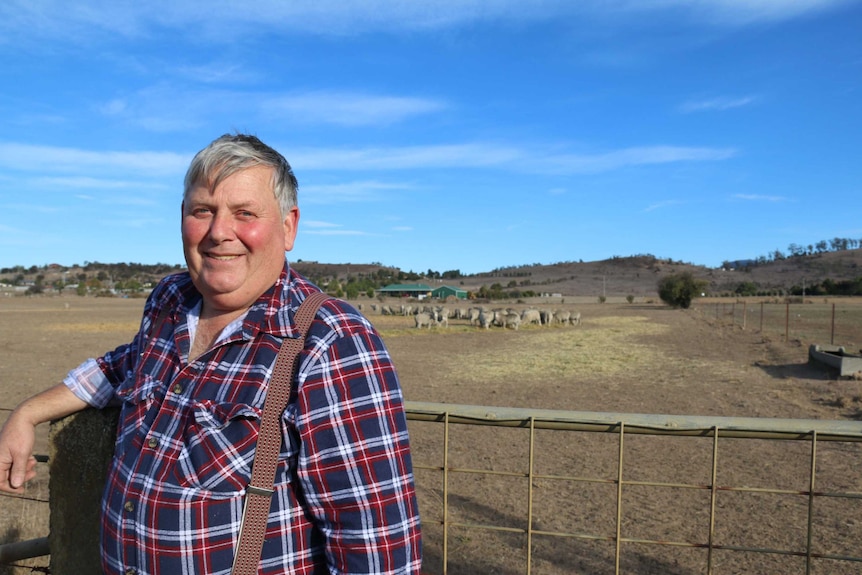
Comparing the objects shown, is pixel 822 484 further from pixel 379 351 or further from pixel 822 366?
pixel 822 366

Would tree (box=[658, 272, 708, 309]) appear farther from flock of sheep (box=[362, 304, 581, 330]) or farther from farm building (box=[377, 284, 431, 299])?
farm building (box=[377, 284, 431, 299])

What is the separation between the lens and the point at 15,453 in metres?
2.04

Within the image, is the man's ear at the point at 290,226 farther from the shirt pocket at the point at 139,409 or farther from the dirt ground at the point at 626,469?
the dirt ground at the point at 626,469

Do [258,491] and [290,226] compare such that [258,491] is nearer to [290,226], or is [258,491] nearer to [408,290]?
[290,226]

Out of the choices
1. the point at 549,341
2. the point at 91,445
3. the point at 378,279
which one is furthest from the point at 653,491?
the point at 378,279

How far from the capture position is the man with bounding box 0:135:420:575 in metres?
1.50

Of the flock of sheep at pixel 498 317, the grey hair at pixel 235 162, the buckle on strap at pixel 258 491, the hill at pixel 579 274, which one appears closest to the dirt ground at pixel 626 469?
the buckle on strap at pixel 258 491

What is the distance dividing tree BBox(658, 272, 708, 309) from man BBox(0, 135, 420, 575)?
57843mm

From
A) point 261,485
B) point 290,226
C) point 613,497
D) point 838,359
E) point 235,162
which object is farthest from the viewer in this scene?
point 838,359

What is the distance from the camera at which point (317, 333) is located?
1587 millimetres

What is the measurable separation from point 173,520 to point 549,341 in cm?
2597

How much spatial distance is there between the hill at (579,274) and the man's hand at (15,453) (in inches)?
4222

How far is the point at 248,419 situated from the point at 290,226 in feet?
2.07

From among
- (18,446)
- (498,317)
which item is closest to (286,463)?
(18,446)
